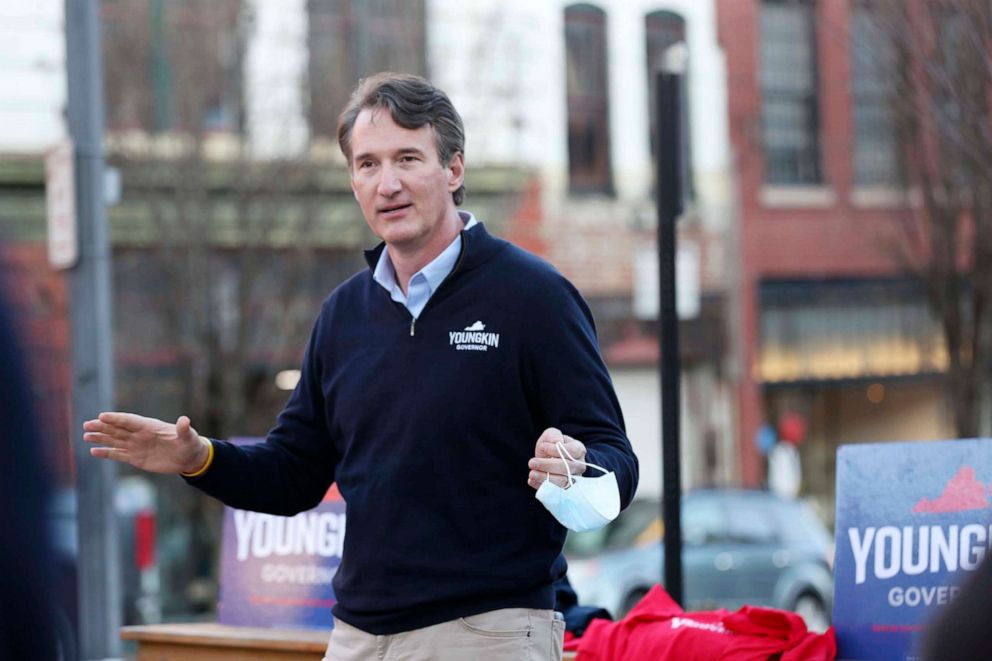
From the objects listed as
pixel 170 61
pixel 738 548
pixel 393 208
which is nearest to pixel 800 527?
pixel 738 548

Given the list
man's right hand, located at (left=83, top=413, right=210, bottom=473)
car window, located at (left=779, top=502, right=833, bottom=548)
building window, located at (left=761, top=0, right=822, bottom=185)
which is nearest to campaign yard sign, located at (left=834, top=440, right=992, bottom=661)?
man's right hand, located at (left=83, top=413, right=210, bottom=473)

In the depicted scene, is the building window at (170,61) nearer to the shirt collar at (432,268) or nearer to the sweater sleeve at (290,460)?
the sweater sleeve at (290,460)

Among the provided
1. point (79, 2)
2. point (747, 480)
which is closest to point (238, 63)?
point (79, 2)

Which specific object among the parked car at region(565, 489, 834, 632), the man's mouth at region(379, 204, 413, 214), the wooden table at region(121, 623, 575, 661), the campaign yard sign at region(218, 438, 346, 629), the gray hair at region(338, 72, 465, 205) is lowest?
the parked car at region(565, 489, 834, 632)

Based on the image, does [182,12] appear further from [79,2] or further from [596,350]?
[596,350]

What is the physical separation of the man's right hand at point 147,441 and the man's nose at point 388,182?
2.16 ft

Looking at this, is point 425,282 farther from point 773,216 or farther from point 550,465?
point 773,216

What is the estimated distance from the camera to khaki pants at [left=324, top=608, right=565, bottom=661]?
11.9 ft

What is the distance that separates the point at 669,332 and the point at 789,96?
753 inches

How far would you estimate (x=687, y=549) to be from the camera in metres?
15.9

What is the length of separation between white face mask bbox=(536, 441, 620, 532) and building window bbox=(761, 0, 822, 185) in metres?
21.7

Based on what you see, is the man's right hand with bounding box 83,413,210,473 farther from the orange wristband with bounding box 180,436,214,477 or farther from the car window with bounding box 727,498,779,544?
the car window with bounding box 727,498,779,544

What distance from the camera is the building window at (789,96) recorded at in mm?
24609

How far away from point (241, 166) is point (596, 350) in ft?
45.0
